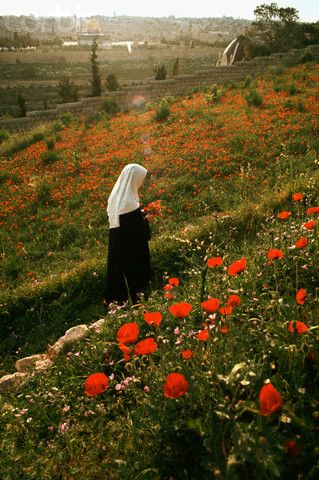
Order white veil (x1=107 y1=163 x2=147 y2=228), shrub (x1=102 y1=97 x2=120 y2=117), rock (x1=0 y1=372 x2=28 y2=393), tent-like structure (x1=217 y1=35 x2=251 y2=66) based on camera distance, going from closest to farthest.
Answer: rock (x1=0 y1=372 x2=28 y2=393)
white veil (x1=107 y1=163 x2=147 y2=228)
shrub (x1=102 y1=97 x2=120 y2=117)
tent-like structure (x1=217 y1=35 x2=251 y2=66)

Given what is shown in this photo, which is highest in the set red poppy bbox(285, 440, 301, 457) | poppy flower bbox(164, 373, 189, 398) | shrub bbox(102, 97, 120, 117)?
shrub bbox(102, 97, 120, 117)

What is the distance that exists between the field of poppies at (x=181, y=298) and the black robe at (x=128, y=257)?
12.8 inches

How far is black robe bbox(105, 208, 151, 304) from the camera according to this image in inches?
199

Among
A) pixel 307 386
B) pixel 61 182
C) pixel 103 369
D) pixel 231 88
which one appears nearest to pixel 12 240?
pixel 61 182

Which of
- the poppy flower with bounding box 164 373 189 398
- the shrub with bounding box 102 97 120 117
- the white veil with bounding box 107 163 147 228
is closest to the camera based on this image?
the poppy flower with bounding box 164 373 189 398

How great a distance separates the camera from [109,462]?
2.13 meters

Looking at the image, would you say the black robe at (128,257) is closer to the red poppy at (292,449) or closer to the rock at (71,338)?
the rock at (71,338)

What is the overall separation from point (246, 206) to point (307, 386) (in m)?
4.72

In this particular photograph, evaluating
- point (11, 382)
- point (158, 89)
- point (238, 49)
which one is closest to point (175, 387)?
point (11, 382)

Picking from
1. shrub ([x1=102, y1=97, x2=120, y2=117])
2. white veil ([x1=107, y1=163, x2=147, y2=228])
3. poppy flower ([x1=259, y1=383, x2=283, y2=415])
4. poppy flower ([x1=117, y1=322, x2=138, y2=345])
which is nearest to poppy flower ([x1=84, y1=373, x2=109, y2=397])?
poppy flower ([x1=117, y1=322, x2=138, y2=345])

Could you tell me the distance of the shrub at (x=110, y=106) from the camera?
58.3 feet

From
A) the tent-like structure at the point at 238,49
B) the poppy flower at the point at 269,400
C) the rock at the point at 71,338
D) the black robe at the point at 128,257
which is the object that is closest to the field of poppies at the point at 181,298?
the poppy flower at the point at 269,400

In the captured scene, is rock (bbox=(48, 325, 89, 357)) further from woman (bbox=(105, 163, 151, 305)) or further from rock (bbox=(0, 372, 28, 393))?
woman (bbox=(105, 163, 151, 305))

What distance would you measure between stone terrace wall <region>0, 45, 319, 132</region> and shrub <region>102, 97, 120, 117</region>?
112 centimetres
